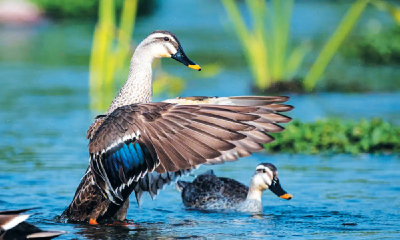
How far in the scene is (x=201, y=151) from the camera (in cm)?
732

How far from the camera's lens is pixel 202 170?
11836 millimetres

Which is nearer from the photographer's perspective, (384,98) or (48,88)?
(384,98)

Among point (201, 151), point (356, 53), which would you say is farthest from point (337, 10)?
point (201, 151)

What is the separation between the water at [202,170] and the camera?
870cm

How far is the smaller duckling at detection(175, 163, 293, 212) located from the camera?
978 cm

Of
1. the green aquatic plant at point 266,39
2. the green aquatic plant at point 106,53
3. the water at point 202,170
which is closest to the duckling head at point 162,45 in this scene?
the water at point 202,170

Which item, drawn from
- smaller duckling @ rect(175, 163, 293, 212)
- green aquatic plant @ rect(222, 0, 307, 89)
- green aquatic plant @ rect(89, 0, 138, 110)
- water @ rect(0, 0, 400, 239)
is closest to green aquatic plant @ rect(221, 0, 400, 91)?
green aquatic plant @ rect(222, 0, 307, 89)

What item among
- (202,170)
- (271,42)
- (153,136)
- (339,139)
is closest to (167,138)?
(153,136)

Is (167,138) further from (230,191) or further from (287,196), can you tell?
(230,191)

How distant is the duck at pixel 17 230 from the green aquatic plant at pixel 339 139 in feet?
20.1

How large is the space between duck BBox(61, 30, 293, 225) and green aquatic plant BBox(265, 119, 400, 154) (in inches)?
160

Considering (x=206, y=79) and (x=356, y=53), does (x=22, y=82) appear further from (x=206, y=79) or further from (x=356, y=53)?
(x=356, y=53)

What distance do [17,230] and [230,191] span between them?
12.9ft

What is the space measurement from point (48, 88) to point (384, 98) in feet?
23.2
